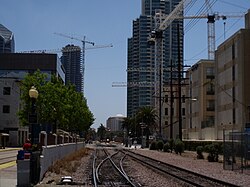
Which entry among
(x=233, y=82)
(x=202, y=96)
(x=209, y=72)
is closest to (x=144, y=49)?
(x=202, y=96)

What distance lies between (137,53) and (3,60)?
7051cm

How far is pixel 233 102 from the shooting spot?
2783 inches

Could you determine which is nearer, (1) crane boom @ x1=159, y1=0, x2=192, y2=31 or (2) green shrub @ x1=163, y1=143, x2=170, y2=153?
(2) green shrub @ x1=163, y1=143, x2=170, y2=153

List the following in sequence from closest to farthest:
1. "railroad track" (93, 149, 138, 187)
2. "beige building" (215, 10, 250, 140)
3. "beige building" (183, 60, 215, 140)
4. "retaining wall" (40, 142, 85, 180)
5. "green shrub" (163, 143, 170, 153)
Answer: "railroad track" (93, 149, 138, 187) → "retaining wall" (40, 142, 85, 180) → "beige building" (215, 10, 250, 140) → "green shrub" (163, 143, 170, 153) → "beige building" (183, 60, 215, 140)

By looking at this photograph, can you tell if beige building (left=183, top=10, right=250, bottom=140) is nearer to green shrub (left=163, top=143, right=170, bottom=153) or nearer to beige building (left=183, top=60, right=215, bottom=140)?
beige building (left=183, top=60, right=215, bottom=140)

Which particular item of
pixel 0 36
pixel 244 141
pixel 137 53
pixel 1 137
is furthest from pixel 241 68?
pixel 0 36

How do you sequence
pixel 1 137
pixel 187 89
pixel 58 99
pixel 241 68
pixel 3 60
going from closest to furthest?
pixel 58 99
pixel 241 68
pixel 1 137
pixel 187 89
pixel 3 60

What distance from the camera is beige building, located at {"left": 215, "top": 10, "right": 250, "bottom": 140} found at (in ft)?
216

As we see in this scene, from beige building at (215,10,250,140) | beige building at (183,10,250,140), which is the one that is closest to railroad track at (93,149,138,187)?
beige building at (183,10,250,140)

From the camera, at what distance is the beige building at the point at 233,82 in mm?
65938

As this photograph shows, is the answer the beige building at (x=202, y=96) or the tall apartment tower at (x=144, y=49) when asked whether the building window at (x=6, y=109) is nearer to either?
the beige building at (x=202, y=96)

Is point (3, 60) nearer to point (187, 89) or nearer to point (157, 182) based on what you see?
point (187, 89)

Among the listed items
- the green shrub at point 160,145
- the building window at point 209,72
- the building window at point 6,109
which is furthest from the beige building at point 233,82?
the building window at point 6,109

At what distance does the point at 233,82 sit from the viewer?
70812 mm
